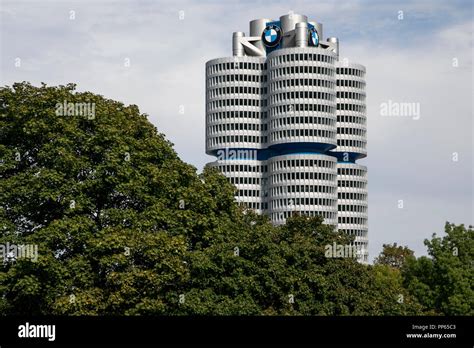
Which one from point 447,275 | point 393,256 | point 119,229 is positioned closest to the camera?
point 119,229

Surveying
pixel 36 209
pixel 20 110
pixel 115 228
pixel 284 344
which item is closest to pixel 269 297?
pixel 115 228

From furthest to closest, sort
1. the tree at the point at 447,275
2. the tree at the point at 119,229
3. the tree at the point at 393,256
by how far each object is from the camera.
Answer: the tree at the point at 393,256
the tree at the point at 447,275
the tree at the point at 119,229

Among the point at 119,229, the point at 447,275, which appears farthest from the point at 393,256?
the point at 119,229

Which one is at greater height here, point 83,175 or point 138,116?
point 138,116

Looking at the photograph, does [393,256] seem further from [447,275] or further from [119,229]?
[119,229]

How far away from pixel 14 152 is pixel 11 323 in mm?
24233

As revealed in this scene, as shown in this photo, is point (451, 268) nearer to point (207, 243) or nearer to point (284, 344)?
point (207, 243)

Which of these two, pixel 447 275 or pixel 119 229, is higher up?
pixel 119 229

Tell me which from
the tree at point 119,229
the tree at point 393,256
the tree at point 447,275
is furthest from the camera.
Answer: the tree at point 393,256

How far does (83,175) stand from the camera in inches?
2205

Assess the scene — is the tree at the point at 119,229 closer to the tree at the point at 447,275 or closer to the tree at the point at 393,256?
the tree at the point at 447,275

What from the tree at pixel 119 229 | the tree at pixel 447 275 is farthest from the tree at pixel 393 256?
the tree at pixel 119 229

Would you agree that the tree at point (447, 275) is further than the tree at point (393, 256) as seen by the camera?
No

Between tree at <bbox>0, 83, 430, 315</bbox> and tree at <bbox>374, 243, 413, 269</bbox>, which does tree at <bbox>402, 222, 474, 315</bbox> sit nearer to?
tree at <bbox>0, 83, 430, 315</bbox>
